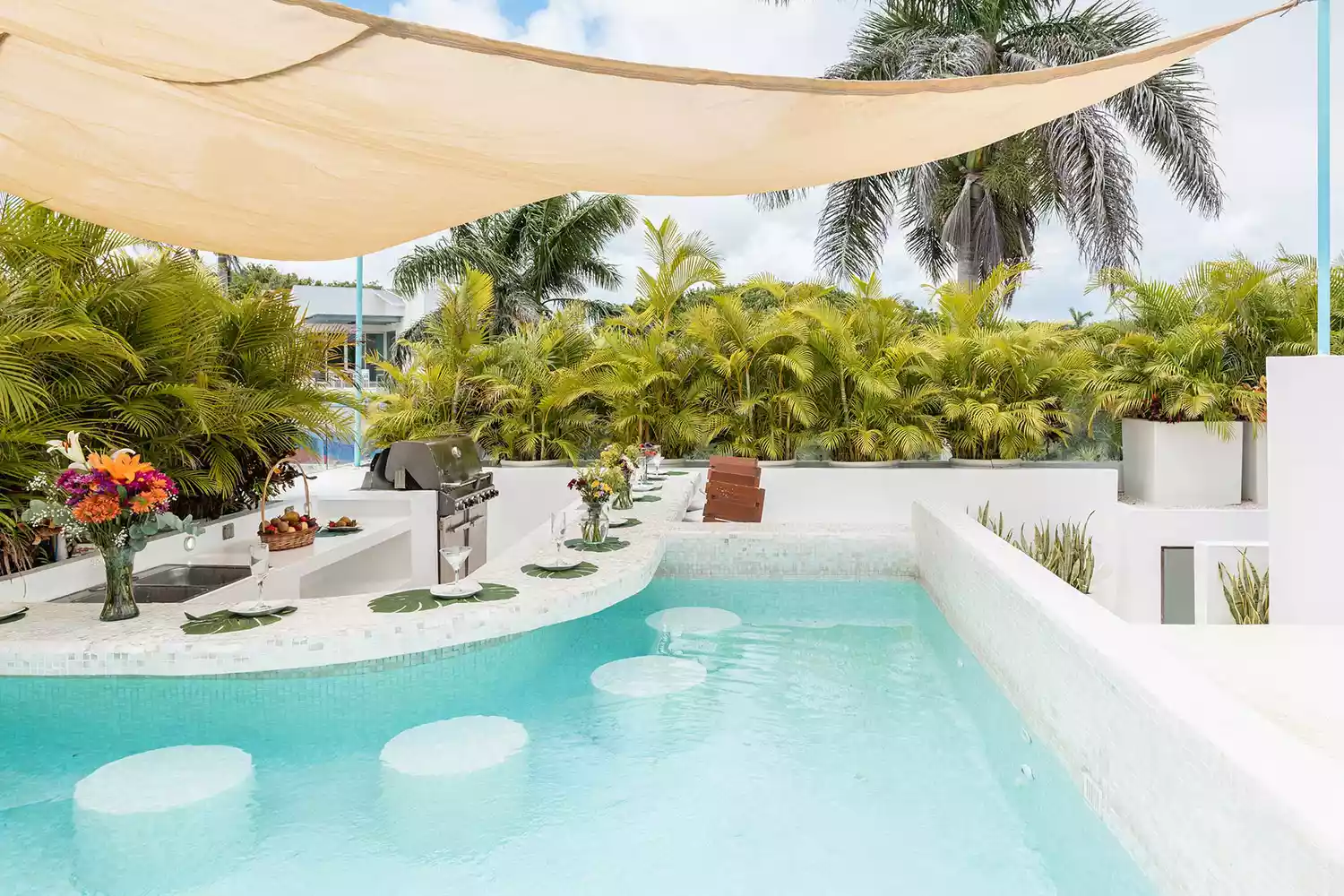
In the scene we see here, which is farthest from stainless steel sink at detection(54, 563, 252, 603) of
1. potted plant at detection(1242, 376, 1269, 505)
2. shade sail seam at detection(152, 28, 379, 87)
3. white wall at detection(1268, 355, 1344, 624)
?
potted plant at detection(1242, 376, 1269, 505)

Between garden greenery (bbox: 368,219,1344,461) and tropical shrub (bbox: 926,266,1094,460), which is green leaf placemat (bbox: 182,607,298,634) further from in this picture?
tropical shrub (bbox: 926,266,1094,460)

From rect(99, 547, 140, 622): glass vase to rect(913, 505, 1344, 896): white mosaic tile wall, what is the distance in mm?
3178

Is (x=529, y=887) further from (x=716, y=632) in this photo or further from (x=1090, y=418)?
(x=1090, y=418)

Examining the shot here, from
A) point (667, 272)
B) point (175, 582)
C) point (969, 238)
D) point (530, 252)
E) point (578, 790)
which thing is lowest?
point (578, 790)

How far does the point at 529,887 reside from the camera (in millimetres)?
2363

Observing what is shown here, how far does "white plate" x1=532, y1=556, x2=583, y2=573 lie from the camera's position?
11.8 ft

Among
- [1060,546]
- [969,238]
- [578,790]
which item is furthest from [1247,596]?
[969,238]

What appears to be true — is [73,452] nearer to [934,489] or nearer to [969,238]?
[934,489]

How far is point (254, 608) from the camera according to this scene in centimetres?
301

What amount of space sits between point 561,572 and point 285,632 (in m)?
1.10

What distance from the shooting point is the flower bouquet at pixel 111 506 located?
2805mm

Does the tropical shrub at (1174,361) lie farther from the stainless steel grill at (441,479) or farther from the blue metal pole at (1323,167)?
the stainless steel grill at (441,479)

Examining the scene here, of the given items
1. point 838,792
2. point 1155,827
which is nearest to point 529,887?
point 838,792

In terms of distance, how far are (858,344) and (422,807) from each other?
6.52m
